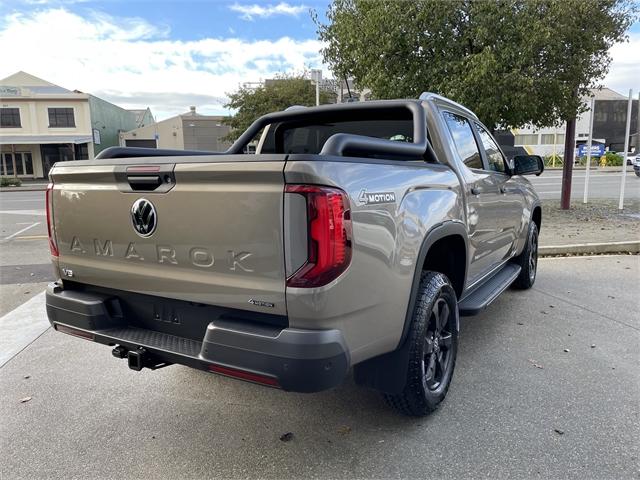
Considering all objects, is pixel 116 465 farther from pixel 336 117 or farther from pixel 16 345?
pixel 336 117

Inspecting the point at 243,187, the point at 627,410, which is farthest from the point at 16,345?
the point at 627,410

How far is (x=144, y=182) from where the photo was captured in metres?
2.49

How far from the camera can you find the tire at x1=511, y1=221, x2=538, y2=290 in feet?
18.0

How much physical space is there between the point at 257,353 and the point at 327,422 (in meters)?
1.06

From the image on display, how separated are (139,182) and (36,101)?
40.1 metres

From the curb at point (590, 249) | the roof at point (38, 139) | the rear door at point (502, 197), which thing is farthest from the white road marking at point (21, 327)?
the roof at point (38, 139)

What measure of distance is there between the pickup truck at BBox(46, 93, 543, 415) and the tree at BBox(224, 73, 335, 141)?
27891 millimetres

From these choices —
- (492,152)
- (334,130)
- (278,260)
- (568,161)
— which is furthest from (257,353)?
(568,161)

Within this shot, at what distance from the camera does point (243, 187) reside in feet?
7.16

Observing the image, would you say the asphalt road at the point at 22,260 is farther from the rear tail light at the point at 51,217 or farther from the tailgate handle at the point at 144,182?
the tailgate handle at the point at 144,182

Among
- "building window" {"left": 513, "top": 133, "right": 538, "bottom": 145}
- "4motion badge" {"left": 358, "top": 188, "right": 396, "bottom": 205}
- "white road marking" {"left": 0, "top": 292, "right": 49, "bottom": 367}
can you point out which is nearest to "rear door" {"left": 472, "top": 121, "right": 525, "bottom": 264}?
"4motion badge" {"left": 358, "top": 188, "right": 396, "bottom": 205}

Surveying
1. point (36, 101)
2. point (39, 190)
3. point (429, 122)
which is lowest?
point (39, 190)

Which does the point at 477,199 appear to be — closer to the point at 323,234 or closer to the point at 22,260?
the point at 323,234

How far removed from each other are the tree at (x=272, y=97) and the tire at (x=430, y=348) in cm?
2780
